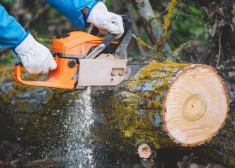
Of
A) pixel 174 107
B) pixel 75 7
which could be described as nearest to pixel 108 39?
pixel 75 7

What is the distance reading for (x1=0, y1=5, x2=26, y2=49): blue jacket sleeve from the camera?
8.85 ft

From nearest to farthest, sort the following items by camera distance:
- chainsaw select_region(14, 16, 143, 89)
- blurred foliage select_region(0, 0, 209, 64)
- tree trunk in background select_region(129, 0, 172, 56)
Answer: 1. chainsaw select_region(14, 16, 143, 89)
2. tree trunk in background select_region(129, 0, 172, 56)
3. blurred foliage select_region(0, 0, 209, 64)

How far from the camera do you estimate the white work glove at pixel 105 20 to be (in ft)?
9.45

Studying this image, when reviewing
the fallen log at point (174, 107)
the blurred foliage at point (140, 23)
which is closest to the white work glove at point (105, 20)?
the fallen log at point (174, 107)

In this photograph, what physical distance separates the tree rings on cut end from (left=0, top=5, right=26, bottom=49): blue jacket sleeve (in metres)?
1.13

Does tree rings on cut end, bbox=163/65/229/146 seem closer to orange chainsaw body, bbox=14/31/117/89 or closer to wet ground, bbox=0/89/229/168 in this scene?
wet ground, bbox=0/89/229/168

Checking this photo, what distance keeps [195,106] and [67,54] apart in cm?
100

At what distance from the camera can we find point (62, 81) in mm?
2832

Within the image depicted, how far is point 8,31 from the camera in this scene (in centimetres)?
273

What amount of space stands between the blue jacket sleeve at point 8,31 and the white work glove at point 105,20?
562mm

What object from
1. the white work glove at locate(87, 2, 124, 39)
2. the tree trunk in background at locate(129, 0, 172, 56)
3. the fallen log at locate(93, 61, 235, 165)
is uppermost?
the white work glove at locate(87, 2, 124, 39)

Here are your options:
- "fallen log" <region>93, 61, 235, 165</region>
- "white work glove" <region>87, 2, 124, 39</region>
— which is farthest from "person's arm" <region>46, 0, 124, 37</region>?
"fallen log" <region>93, 61, 235, 165</region>

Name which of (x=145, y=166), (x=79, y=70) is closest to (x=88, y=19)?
(x=79, y=70)

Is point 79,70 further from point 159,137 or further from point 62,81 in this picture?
point 159,137
